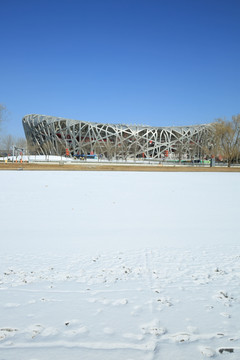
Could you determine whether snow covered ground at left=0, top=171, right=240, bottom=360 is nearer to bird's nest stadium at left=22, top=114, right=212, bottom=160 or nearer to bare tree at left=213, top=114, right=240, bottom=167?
bare tree at left=213, top=114, right=240, bottom=167


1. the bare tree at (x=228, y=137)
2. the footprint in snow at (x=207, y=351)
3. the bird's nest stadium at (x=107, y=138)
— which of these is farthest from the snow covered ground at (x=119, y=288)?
the bird's nest stadium at (x=107, y=138)

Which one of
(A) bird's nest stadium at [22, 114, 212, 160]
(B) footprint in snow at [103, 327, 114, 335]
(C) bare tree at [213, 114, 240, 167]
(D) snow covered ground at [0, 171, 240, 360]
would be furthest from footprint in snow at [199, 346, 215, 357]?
(A) bird's nest stadium at [22, 114, 212, 160]

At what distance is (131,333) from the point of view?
92.8 inches

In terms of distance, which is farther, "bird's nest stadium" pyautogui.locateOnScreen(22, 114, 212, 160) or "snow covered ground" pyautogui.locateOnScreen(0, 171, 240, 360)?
"bird's nest stadium" pyautogui.locateOnScreen(22, 114, 212, 160)

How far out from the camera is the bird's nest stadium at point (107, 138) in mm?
80812

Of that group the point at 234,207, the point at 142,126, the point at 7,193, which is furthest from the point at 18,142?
the point at 234,207

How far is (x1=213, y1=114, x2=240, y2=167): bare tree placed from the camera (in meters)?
42.2

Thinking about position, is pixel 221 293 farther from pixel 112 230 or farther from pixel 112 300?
pixel 112 230

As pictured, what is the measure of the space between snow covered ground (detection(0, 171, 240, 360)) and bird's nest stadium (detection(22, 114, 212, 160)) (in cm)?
7094

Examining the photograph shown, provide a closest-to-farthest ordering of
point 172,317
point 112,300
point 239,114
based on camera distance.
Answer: point 172,317, point 112,300, point 239,114

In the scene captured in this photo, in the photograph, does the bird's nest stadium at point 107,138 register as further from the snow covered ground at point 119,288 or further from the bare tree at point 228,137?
the snow covered ground at point 119,288

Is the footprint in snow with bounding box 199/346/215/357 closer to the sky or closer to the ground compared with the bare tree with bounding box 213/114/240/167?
closer to the ground

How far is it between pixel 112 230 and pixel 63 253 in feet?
4.96

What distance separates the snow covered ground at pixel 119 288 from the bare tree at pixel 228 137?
129ft
